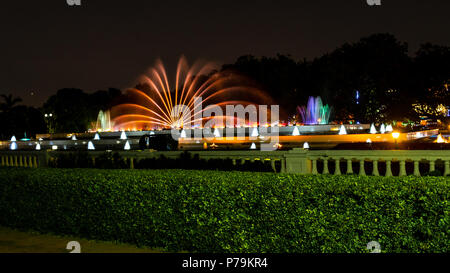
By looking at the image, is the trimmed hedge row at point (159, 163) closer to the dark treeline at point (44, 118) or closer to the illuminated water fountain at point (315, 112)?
the illuminated water fountain at point (315, 112)

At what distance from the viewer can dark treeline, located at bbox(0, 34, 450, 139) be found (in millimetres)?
45125

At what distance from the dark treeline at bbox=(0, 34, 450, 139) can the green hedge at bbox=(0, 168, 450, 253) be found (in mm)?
40733

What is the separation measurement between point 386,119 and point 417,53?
23.7 ft

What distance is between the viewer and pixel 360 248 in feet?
24.7

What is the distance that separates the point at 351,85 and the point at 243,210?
45220 millimetres

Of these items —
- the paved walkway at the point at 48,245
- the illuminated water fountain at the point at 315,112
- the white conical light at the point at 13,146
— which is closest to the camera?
the paved walkway at the point at 48,245

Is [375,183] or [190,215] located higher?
[375,183]

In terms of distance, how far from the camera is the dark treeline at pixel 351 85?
4512 cm

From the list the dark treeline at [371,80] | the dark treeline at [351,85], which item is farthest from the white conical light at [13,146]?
the dark treeline at [371,80]

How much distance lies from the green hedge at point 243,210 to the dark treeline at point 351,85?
40733 mm

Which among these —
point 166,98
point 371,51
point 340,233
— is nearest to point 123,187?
point 340,233

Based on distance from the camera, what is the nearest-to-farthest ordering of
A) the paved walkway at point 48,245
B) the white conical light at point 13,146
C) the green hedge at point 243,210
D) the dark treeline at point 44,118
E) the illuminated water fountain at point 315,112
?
the green hedge at point 243,210
the paved walkway at point 48,245
the white conical light at point 13,146
the illuminated water fountain at point 315,112
the dark treeline at point 44,118

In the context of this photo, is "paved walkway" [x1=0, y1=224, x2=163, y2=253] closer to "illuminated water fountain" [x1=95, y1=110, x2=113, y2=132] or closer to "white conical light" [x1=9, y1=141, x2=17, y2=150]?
"white conical light" [x1=9, y1=141, x2=17, y2=150]

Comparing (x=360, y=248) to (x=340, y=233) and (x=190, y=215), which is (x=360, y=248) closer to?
(x=340, y=233)
